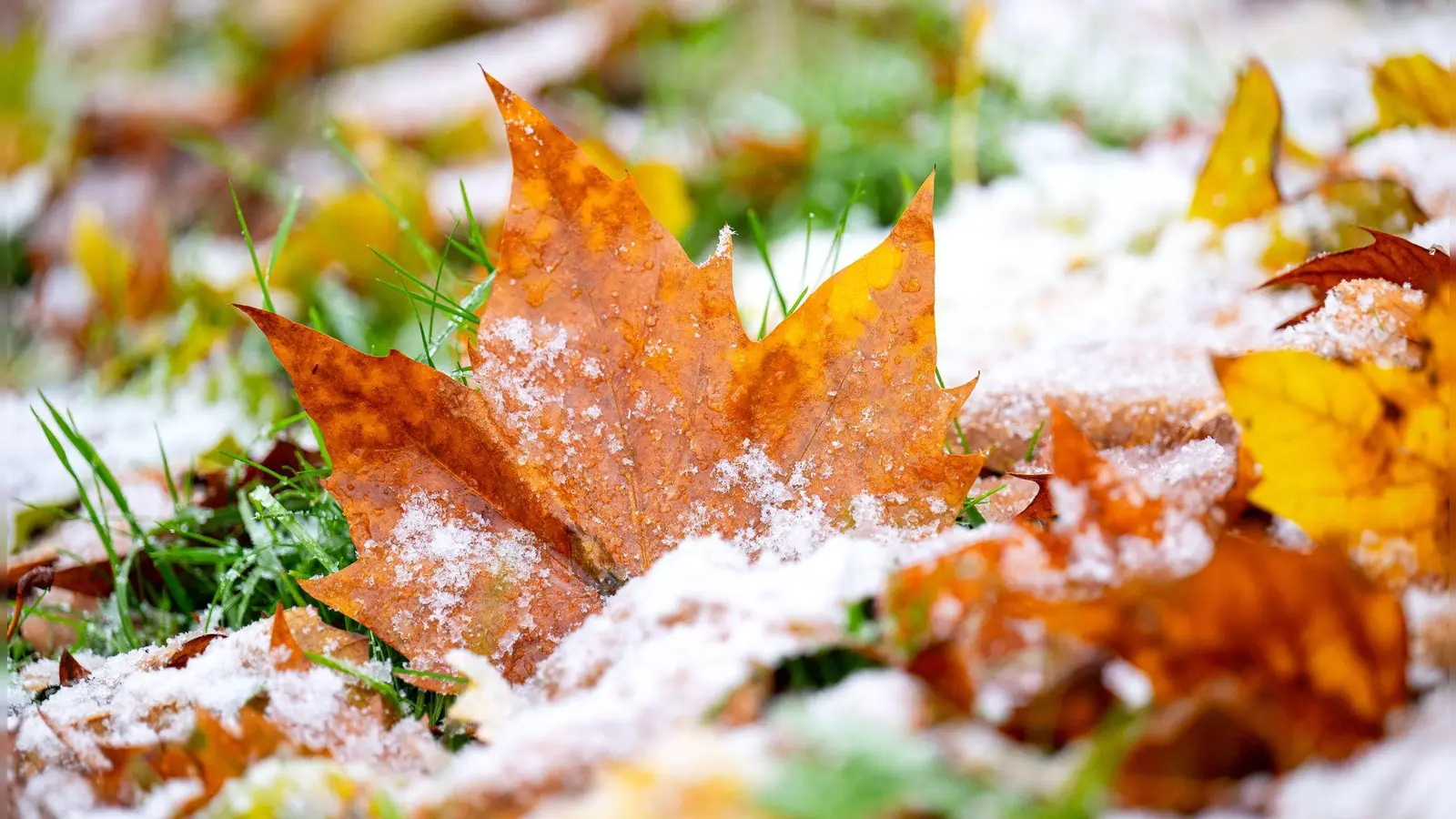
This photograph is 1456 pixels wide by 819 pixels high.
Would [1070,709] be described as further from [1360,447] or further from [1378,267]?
[1378,267]

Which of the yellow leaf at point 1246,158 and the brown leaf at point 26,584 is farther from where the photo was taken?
the yellow leaf at point 1246,158

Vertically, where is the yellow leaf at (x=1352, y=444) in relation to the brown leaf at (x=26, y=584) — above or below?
below

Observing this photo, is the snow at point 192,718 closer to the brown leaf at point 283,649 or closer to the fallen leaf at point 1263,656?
the brown leaf at point 283,649

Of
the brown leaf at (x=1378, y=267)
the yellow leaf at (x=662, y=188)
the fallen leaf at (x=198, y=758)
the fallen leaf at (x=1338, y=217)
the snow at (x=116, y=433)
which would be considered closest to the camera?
the fallen leaf at (x=198, y=758)

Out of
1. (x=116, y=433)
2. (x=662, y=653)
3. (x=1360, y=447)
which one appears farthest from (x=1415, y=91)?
(x=116, y=433)

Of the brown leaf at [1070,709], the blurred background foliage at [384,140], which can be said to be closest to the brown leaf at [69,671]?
the blurred background foliage at [384,140]

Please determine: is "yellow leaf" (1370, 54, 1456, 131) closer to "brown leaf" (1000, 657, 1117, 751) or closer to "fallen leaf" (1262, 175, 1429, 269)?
"fallen leaf" (1262, 175, 1429, 269)

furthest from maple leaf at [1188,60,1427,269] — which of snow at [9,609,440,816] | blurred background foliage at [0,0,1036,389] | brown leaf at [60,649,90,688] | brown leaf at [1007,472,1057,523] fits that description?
brown leaf at [60,649,90,688]
